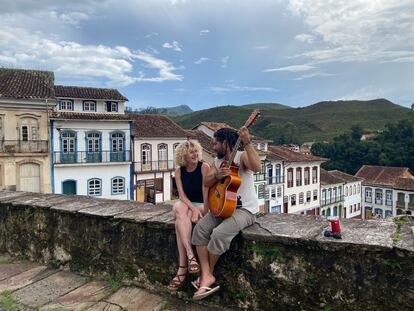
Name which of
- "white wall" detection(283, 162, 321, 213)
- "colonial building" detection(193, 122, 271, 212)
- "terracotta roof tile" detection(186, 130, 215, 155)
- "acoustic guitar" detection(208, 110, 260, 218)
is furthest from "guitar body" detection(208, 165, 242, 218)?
"white wall" detection(283, 162, 321, 213)

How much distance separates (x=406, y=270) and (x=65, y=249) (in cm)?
293

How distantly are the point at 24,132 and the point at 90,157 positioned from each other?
4825 millimetres

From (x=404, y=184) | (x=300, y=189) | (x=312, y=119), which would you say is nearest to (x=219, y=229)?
(x=300, y=189)

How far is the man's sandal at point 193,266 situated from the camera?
2.41 m

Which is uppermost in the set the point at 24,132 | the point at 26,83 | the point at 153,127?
the point at 26,83

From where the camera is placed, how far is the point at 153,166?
94.7 feet

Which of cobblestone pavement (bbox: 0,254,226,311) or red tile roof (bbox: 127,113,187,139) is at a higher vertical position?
red tile roof (bbox: 127,113,187,139)

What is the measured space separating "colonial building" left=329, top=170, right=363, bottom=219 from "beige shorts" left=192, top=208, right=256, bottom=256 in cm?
4217

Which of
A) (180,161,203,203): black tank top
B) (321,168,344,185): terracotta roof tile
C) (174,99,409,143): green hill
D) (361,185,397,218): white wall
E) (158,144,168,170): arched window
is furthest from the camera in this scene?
(174,99,409,143): green hill

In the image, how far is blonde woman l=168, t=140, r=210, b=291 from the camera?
2.50 metres

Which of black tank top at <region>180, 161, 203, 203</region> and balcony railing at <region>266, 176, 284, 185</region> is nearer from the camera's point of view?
black tank top at <region>180, 161, 203, 203</region>

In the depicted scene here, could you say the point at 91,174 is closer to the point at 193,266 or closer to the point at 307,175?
the point at 307,175

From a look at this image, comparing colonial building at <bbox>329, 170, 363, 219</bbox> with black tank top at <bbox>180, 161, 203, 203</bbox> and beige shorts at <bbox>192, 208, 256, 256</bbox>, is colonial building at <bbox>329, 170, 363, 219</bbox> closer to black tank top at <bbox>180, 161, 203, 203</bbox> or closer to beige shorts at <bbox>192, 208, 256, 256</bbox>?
black tank top at <bbox>180, 161, 203, 203</bbox>

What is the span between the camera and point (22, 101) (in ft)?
75.2
